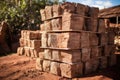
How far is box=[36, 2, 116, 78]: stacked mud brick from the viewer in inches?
200

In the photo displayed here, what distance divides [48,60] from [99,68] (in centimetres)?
188

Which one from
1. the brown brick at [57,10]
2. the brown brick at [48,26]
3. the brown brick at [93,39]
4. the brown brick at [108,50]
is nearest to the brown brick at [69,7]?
the brown brick at [57,10]

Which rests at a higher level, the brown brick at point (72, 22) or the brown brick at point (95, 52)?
the brown brick at point (72, 22)

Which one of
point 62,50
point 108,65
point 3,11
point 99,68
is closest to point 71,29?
point 62,50

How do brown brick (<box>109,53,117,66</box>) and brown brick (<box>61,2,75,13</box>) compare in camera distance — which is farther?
brown brick (<box>109,53,117,66</box>)

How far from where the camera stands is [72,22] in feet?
16.4

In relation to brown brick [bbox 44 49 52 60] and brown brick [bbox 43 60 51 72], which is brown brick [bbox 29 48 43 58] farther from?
brown brick [bbox 44 49 52 60]

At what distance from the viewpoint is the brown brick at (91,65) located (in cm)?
554

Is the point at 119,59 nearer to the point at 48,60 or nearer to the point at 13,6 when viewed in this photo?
the point at 48,60

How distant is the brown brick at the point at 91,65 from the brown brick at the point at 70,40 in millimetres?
778

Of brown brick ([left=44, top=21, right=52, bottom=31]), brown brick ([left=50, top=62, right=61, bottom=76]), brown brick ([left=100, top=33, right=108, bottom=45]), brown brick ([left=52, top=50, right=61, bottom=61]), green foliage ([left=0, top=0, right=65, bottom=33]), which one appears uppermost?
green foliage ([left=0, top=0, right=65, bottom=33])

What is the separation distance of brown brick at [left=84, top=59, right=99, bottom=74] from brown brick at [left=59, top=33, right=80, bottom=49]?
2.55 feet

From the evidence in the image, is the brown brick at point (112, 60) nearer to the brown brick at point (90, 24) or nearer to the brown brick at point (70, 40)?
the brown brick at point (90, 24)

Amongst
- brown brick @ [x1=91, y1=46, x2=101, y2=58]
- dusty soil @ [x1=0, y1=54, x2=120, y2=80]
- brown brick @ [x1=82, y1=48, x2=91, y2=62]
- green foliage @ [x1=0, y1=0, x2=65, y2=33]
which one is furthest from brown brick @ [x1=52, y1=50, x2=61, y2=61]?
green foliage @ [x1=0, y1=0, x2=65, y2=33]
